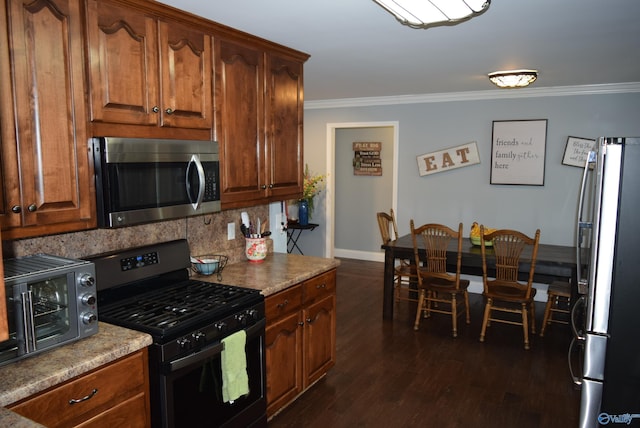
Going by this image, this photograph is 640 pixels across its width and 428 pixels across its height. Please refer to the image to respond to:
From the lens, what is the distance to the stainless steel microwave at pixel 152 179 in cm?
217

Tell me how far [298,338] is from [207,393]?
2.78 ft

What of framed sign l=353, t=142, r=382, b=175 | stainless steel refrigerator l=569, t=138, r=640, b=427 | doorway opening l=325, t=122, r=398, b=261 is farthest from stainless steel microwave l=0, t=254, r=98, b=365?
framed sign l=353, t=142, r=382, b=175

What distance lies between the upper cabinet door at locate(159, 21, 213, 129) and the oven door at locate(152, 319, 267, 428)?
3.80 feet

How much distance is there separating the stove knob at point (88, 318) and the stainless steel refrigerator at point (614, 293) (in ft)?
7.22

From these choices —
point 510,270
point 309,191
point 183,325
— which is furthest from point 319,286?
point 309,191

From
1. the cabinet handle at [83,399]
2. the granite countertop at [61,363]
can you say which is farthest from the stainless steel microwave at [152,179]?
the cabinet handle at [83,399]

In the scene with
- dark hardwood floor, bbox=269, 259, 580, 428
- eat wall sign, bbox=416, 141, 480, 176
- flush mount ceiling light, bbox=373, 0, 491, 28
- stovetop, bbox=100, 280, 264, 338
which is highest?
flush mount ceiling light, bbox=373, 0, 491, 28

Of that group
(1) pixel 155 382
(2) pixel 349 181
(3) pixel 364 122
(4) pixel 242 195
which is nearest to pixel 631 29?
(4) pixel 242 195

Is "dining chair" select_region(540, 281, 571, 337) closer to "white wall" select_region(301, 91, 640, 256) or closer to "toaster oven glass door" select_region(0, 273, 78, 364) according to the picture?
"white wall" select_region(301, 91, 640, 256)

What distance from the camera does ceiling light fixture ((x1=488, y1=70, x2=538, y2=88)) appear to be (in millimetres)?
4145

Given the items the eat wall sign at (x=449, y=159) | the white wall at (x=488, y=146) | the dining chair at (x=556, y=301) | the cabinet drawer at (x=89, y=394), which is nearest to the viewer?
the cabinet drawer at (x=89, y=394)

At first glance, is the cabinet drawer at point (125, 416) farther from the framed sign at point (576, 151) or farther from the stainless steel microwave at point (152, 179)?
the framed sign at point (576, 151)

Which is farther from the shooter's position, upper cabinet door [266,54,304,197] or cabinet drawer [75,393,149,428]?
upper cabinet door [266,54,304,197]

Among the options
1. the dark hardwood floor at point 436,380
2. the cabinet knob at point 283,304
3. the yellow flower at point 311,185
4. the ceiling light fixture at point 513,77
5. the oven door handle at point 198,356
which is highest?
the ceiling light fixture at point 513,77
